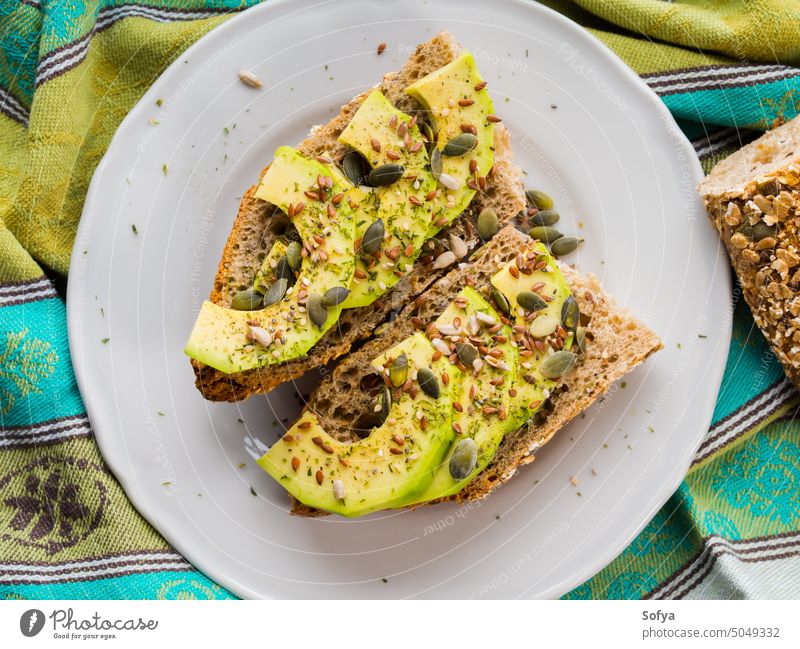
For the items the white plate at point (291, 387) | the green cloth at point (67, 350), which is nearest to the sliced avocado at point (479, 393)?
the white plate at point (291, 387)

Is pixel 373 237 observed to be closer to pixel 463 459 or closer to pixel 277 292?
pixel 277 292

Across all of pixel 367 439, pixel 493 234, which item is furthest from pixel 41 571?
pixel 493 234

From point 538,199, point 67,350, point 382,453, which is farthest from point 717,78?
point 67,350

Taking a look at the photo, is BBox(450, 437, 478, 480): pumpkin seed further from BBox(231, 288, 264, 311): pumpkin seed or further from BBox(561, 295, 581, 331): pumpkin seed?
BBox(231, 288, 264, 311): pumpkin seed

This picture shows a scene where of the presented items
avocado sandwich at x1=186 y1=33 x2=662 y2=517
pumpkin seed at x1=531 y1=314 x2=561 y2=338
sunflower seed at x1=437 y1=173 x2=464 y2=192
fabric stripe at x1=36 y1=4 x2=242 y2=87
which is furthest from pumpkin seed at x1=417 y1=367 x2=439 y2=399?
fabric stripe at x1=36 y1=4 x2=242 y2=87

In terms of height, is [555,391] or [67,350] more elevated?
[555,391]

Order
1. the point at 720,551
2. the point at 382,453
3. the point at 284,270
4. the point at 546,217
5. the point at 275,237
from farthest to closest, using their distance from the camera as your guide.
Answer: the point at 546,217 < the point at 720,551 < the point at 275,237 < the point at 284,270 < the point at 382,453

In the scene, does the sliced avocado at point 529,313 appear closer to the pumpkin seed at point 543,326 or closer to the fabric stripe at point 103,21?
the pumpkin seed at point 543,326
